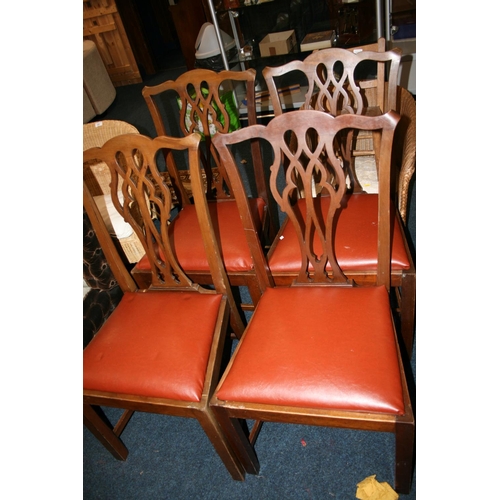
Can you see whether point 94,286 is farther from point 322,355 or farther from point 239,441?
point 322,355

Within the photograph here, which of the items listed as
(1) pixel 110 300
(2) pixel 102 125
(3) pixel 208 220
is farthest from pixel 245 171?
(3) pixel 208 220

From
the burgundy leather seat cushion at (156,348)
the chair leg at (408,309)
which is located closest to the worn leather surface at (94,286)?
the burgundy leather seat cushion at (156,348)

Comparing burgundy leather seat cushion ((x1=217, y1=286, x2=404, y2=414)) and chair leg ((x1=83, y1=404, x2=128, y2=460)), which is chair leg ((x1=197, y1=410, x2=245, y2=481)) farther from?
chair leg ((x1=83, y1=404, x2=128, y2=460))

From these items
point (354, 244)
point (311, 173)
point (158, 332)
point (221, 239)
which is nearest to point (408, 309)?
point (354, 244)

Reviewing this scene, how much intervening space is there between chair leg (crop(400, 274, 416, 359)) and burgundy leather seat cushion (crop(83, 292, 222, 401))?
1.97 ft

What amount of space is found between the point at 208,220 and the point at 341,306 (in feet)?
1.52

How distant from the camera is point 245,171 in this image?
279 centimetres

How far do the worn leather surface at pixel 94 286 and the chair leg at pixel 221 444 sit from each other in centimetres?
71

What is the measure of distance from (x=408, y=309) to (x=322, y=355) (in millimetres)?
450

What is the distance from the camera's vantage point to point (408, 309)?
4.00 feet

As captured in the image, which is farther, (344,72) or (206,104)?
(206,104)

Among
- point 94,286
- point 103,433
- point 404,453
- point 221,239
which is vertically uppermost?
point 221,239

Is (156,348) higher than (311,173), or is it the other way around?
(311,173)

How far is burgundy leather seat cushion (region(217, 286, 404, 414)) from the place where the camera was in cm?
86
